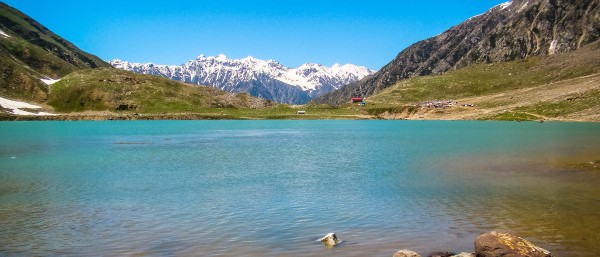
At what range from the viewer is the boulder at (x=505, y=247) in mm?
17703

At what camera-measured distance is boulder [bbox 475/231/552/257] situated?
1770 centimetres

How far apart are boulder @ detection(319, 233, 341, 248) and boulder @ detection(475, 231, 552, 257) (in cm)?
655

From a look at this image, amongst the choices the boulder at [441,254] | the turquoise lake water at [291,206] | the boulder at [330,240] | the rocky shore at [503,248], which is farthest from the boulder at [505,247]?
the boulder at [330,240]

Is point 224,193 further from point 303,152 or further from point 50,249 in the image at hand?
point 303,152

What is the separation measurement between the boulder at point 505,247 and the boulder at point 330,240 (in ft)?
21.5

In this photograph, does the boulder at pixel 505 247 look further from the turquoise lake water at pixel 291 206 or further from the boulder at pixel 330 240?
the boulder at pixel 330 240

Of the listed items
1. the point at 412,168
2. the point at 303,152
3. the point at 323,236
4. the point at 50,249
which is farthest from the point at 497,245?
the point at 303,152

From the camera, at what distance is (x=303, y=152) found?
73438 mm

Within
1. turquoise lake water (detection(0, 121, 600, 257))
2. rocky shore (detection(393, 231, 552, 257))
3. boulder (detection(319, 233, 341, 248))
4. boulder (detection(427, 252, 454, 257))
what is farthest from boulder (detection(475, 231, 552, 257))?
boulder (detection(319, 233, 341, 248))

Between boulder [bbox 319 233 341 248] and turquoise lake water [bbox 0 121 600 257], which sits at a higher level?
boulder [bbox 319 233 341 248]

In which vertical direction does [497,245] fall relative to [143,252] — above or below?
above

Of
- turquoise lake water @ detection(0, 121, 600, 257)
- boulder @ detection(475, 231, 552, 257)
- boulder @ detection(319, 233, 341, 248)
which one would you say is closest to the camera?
boulder @ detection(475, 231, 552, 257)

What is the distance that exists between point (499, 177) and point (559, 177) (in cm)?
518

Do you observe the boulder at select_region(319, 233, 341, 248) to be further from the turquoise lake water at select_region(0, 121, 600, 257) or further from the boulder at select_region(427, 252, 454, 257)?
the boulder at select_region(427, 252, 454, 257)
